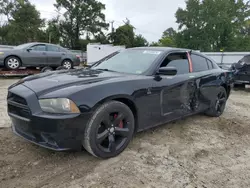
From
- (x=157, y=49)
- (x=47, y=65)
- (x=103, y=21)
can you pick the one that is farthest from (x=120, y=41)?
(x=157, y=49)

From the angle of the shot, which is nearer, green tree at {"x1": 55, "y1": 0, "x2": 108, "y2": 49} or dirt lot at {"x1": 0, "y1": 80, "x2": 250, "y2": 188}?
dirt lot at {"x1": 0, "y1": 80, "x2": 250, "y2": 188}

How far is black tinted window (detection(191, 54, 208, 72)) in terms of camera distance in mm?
4384

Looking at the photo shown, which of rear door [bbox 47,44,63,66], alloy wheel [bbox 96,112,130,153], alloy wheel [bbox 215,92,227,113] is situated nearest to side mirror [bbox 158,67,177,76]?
alloy wheel [bbox 96,112,130,153]

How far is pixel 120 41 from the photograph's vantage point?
144 feet

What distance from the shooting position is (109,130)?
9.44 ft

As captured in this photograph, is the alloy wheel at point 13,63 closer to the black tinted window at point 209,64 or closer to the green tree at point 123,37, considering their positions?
the black tinted window at point 209,64

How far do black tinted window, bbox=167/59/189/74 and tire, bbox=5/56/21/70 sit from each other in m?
8.22

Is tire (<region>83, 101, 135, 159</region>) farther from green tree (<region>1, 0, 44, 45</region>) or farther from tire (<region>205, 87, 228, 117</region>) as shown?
green tree (<region>1, 0, 44, 45</region>)

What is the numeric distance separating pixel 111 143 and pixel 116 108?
0.44 metres

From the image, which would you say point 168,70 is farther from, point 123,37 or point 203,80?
point 123,37

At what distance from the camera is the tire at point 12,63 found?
9.84 metres

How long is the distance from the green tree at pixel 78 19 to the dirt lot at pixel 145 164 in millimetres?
41114

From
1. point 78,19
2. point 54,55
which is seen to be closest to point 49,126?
point 54,55

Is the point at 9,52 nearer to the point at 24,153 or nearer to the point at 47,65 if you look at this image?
the point at 47,65
